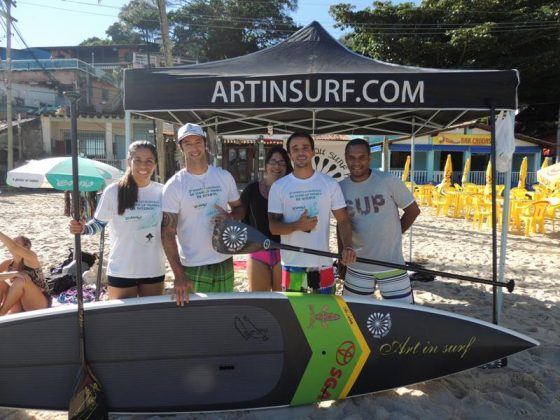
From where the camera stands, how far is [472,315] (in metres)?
4.12

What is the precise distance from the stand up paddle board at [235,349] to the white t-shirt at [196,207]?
0.88 feet

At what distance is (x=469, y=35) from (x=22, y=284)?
71.8 ft

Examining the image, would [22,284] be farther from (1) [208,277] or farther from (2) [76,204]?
(1) [208,277]

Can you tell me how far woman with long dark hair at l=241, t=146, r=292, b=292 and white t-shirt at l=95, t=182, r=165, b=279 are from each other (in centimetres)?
70

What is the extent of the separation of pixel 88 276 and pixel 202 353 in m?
2.97

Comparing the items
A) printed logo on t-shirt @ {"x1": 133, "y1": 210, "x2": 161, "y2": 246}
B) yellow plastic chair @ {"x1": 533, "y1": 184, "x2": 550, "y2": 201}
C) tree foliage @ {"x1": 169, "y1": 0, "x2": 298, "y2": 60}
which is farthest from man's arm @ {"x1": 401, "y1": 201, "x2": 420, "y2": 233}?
tree foliage @ {"x1": 169, "y1": 0, "x2": 298, "y2": 60}

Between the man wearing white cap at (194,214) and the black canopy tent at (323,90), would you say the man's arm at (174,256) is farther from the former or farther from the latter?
the black canopy tent at (323,90)

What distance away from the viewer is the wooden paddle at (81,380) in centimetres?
220

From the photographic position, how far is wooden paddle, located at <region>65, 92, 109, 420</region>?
2203 millimetres

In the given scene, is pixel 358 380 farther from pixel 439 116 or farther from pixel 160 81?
pixel 439 116

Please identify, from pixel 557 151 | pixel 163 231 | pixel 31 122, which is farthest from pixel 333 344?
pixel 31 122

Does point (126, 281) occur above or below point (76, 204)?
below

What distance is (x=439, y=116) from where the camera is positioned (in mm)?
4660

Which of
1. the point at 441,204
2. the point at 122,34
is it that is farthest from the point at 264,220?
the point at 122,34
